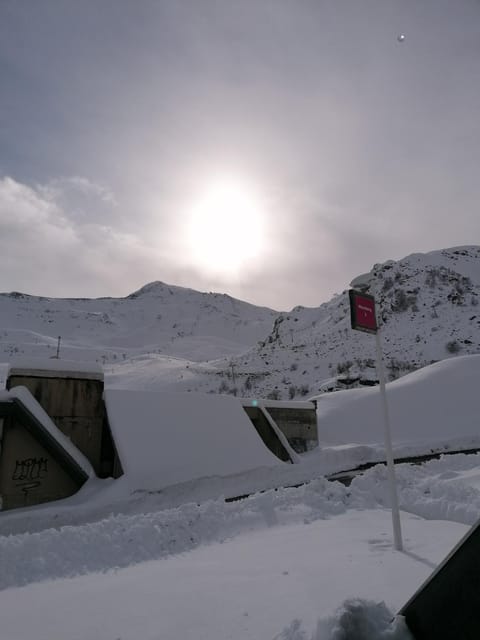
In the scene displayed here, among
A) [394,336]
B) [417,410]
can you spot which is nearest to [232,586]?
[417,410]

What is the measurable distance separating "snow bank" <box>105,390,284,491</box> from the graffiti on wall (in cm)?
203

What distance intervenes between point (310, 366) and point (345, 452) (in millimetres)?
39725

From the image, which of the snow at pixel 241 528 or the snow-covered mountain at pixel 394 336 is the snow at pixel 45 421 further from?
the snow-covered mountain at pixel 394 336

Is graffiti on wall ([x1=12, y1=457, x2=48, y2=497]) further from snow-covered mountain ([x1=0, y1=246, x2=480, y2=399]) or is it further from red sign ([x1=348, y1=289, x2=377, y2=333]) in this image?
snow-covered mountain ([x1=0, y1=246, x2=480, y2=399])

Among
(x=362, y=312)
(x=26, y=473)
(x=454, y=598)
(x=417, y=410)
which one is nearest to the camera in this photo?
(x=454, y=598)

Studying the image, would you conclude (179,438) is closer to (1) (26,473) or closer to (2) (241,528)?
(1) (26,473)

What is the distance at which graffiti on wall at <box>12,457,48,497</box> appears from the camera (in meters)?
Answer: 10.9

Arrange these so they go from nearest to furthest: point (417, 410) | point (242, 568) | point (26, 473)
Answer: point (242, 568), point (26, 473), point (417, 410)

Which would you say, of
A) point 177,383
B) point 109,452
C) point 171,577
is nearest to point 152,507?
point 109,452

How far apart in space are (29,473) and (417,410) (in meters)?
19.1

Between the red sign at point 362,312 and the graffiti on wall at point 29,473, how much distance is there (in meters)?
9.77

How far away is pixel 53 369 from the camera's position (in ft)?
Answer: 40.5

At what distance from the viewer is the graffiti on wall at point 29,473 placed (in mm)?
10859

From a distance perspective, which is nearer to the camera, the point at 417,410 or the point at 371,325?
the point at 371,325
